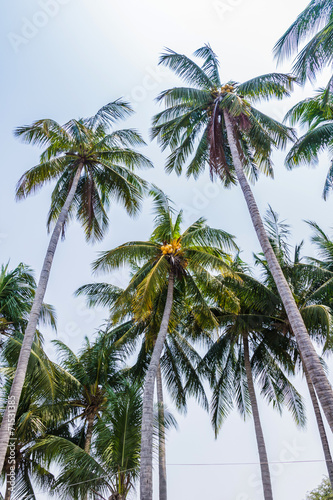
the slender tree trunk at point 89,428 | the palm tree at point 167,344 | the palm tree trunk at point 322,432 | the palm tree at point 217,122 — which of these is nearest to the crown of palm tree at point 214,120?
the palm tree at point 217,122

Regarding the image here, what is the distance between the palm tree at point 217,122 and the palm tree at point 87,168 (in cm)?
153

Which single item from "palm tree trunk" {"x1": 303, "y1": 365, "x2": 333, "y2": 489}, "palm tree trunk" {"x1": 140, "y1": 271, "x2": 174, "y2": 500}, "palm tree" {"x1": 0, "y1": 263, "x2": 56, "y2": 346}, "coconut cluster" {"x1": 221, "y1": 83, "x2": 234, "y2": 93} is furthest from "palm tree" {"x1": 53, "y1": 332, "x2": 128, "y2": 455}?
"coconut cluster" {"x1": 221, "y1": 83, "x2": 234, "y2": 93}

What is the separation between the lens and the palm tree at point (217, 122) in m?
13.2

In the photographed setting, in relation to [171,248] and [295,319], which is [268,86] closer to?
[171,248]

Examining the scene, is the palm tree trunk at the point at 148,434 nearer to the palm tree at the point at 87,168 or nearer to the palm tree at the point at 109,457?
the palm tree at the point at 109,457

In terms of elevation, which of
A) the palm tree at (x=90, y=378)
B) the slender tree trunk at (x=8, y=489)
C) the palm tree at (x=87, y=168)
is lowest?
the slender tree trunk at (x=8, y=489)

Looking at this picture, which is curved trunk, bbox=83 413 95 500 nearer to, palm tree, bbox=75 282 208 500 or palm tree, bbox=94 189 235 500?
palm tree, bbox=75 282 208 500

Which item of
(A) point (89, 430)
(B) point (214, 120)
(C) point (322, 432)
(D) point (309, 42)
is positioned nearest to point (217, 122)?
(B) point (214, 120)

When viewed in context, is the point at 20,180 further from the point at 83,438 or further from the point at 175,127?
the point at 83,438

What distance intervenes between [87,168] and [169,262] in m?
4.39

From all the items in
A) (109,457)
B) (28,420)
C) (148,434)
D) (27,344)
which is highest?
(27,344)

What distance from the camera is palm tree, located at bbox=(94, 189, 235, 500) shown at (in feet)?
40.9

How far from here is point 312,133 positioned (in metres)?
13.4

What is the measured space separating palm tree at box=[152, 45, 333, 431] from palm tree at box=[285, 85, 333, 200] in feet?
2.44
